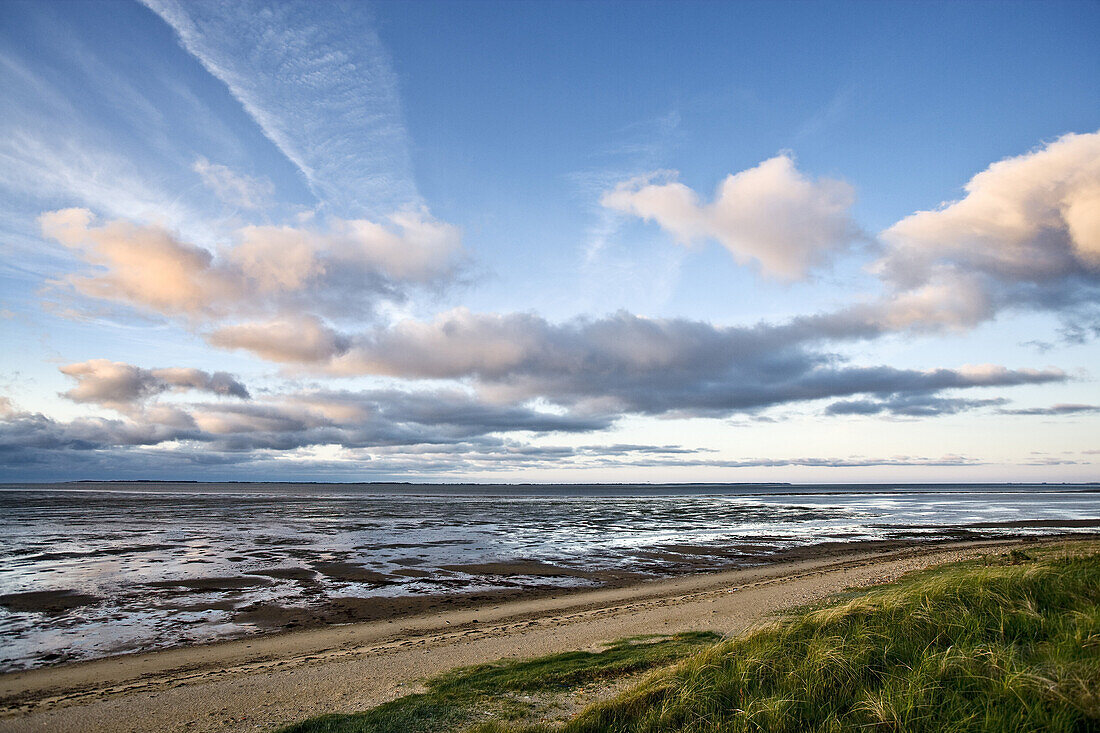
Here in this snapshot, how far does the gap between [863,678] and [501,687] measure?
18.9 feet

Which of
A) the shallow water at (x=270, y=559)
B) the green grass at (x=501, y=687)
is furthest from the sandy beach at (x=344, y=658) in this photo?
the shallow water at (x=270, y=559)

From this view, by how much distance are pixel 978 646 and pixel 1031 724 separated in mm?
2013

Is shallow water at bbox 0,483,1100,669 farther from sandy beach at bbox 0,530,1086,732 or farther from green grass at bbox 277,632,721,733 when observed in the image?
green grass at bbox 277,632,721,733

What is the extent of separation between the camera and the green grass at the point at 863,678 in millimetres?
6277

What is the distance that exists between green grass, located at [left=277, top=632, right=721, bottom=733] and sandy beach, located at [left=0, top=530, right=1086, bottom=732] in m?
0.71

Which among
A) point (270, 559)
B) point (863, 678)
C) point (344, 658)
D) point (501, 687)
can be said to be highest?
point (863, 678)

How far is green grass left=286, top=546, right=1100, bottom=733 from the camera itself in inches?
247

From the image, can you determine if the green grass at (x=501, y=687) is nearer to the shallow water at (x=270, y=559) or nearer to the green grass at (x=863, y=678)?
the green grass at (x=863, y=678)

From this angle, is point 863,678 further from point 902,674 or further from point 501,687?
point 501,687

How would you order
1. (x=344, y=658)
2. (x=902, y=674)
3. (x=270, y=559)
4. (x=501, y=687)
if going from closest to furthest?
(x=902, y=674)
(x=501, y=687)
(x=344, y=658)
(x=270, y=559)

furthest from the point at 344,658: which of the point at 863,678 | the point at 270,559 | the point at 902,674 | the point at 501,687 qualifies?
the point at 270,559

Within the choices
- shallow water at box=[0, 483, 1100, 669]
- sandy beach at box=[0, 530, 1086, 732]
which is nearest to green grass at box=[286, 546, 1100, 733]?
sandy beach at box=[0, 530, 1086, 732]

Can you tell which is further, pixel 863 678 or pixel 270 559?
pixel 270 559

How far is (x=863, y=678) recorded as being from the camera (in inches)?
298
